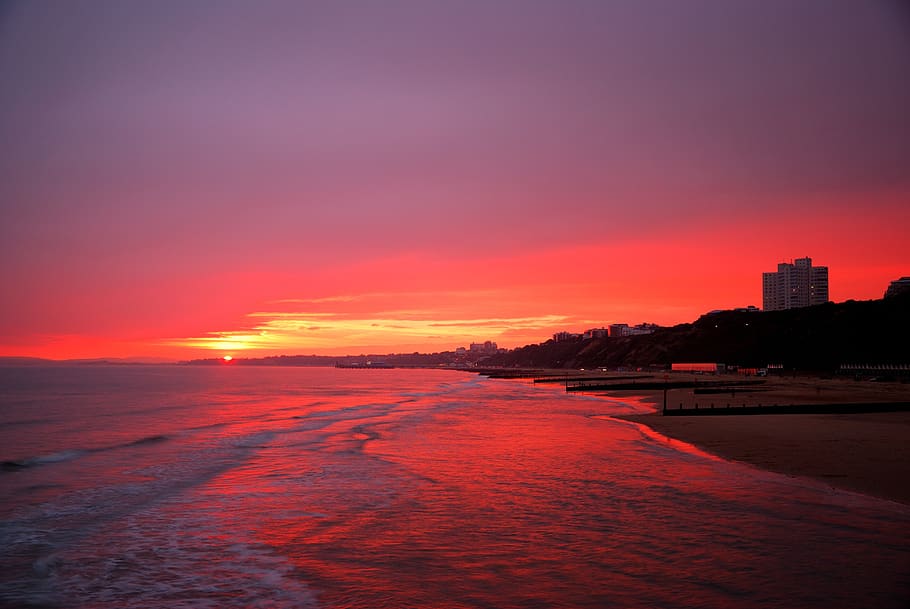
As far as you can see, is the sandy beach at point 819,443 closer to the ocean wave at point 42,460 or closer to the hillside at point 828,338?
the ocean wave at point 42,460

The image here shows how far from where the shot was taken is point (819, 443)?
29391 mm

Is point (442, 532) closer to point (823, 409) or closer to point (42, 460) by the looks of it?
point (42, 460)

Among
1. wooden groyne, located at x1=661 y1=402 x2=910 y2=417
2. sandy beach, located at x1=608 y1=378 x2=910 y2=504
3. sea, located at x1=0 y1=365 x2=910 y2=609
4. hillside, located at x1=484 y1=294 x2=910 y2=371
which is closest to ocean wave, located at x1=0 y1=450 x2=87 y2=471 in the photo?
sea, located at x1=0 y1=365 x2=910 y2=609

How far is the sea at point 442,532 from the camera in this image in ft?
38.9

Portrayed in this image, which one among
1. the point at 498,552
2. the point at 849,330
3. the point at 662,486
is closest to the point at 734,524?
the point at 662,486

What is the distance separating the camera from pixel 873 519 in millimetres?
15891

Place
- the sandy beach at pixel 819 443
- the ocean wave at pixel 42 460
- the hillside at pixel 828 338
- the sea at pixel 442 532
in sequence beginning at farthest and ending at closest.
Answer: the hillside at pixel 828 338
the ocean wave at pixel 42 460
the sandy beach at pixel 819 443
the sea at pixel 442 532

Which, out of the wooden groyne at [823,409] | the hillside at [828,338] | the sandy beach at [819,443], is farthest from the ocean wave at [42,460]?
the hillside at [828,338]

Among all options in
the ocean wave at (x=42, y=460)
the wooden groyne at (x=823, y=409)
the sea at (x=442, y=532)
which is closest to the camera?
the sea at (x=442, y=532)

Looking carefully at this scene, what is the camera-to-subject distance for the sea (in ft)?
38.9

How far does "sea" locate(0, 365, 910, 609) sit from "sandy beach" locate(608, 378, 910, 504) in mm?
1518

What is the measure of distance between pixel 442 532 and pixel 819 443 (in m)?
Result: 22.3

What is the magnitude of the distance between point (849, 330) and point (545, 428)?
134218 mm

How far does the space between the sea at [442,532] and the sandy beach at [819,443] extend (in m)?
1.52
